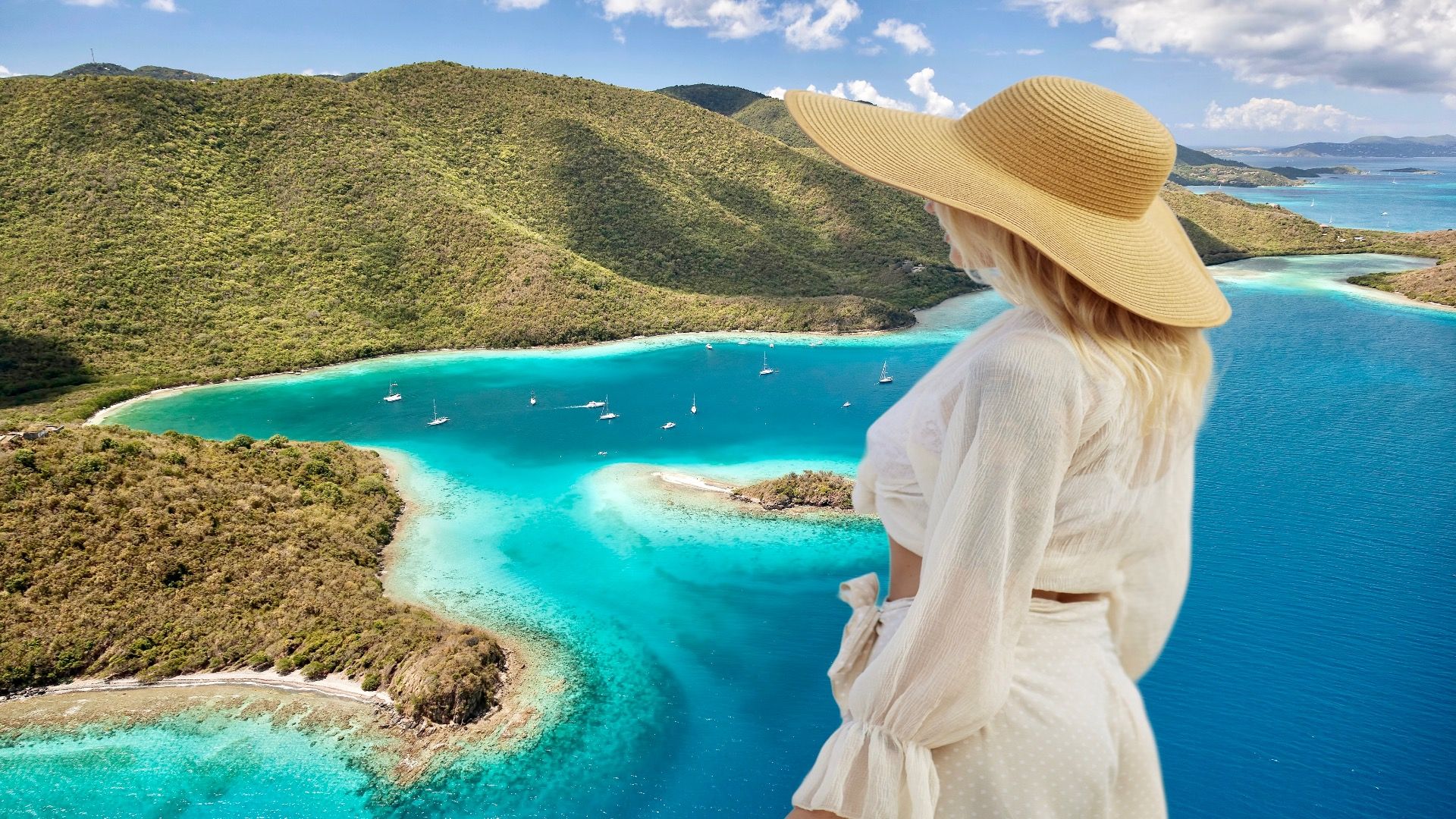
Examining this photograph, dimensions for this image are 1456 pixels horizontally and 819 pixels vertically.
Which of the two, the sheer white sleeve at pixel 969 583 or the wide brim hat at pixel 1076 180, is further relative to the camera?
the wide brim hat at pixel 1076 180

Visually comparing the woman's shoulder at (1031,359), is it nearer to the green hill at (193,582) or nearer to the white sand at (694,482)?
the green hill at (193,582)

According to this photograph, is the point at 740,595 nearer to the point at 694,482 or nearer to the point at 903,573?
the point at 694,482

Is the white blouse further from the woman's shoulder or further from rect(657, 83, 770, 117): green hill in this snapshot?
rect(657, 83, 770, 117): green hill

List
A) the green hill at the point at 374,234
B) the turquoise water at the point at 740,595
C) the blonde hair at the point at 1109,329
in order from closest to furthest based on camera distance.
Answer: the blonde hair at the point at 1109,329
the turquoise water at the point at 740,595
the green hill at the point at 374,234

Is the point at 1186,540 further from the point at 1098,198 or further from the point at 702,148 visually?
the point at 702,148

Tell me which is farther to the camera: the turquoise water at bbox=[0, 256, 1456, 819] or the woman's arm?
the turquoise water at bbox=[0, 256, 1456, 819]

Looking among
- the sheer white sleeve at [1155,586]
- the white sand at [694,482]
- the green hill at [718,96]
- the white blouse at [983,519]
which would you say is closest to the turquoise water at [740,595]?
the white sand at [694,482]

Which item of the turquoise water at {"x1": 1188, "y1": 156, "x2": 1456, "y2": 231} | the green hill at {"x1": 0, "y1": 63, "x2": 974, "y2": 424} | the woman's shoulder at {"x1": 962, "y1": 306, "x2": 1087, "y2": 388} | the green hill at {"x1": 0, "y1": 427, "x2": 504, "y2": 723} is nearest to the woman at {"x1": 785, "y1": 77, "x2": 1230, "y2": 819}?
the woman's shoulder at {"x1": 962, "y1": 306, "x2": 1087, "y2": 388}
